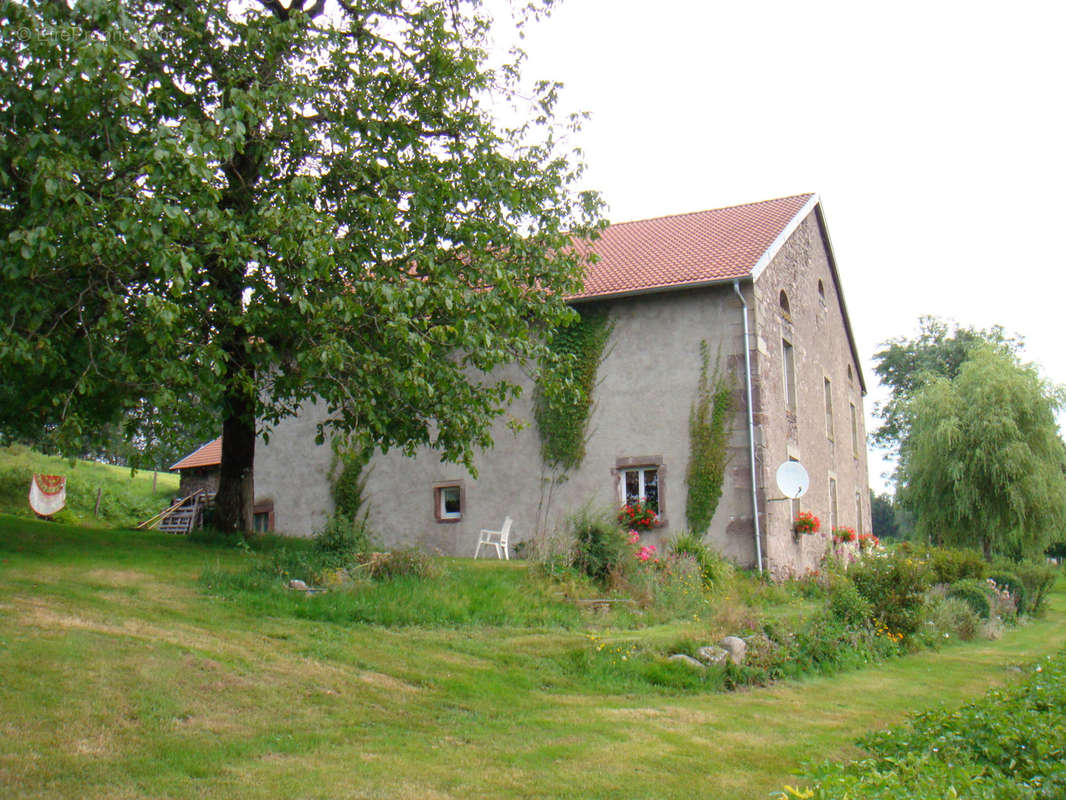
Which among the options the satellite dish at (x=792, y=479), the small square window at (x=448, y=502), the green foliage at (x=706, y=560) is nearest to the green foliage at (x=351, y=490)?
the small square window at (x=448, y=502)

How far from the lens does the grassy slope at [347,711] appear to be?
6215mm

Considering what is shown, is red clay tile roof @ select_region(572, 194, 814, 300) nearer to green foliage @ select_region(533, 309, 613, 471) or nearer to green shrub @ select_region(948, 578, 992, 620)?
green foliage @ select_region(533, 309, 613, 471)

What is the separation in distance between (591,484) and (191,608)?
404 inches

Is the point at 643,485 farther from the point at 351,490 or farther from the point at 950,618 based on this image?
the point at 351,490

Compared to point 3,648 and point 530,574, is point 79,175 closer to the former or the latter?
point 3,648

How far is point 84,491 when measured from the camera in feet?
109

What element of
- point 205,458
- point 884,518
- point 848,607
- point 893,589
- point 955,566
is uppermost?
point 205,458

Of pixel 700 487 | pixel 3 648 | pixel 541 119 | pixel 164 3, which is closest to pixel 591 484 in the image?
pixel 700 487

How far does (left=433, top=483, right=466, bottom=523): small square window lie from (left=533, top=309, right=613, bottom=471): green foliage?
7.24 ft

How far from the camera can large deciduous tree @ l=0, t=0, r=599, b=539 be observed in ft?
33.5

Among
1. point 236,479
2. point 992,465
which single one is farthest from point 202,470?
point 992,465

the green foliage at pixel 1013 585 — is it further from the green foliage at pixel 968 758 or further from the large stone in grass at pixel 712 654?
the green foliage at pixel 968 758

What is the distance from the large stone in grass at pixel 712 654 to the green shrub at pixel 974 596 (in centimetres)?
800

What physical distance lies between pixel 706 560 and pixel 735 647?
19.1 feet
